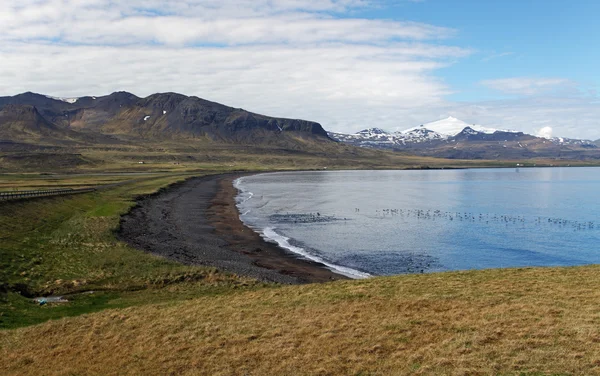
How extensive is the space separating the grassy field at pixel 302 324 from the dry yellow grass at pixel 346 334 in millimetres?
52

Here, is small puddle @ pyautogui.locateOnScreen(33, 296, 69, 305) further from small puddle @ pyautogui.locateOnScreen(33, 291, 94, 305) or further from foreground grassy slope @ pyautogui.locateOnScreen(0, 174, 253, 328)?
foreground grassy slope @ pyautogui.locateOnScreen(0, 174, 253, 328)

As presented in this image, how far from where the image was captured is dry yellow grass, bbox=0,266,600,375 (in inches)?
675

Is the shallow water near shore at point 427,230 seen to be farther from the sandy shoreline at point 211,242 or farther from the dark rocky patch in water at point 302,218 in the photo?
the sandy shoreline at point 211,242

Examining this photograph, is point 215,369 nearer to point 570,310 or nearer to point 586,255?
point 570,310

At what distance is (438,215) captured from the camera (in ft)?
298

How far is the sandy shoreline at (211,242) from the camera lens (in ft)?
143

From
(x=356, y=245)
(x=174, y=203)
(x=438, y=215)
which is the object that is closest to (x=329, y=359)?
(x=356, y=245)

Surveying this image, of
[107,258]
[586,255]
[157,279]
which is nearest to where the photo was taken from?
[157,279]

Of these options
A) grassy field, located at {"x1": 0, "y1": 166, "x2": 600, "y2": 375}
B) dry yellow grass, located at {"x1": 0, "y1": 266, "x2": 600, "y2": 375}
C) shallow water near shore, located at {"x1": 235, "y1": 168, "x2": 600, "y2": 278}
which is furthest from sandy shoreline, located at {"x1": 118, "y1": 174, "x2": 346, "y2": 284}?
dry yellow grass, located at {"x1": 0, "y1": 266, "x2": 600, "y2": 375}

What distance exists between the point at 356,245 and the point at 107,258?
28253mm

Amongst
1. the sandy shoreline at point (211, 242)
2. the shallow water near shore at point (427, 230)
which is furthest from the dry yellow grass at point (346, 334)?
the shallow water near shore at point (427, 230)

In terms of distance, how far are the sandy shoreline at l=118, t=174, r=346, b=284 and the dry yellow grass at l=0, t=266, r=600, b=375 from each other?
13765 mm

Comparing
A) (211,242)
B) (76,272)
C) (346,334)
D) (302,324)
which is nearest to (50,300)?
(76,272)

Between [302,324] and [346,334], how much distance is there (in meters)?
2.41
